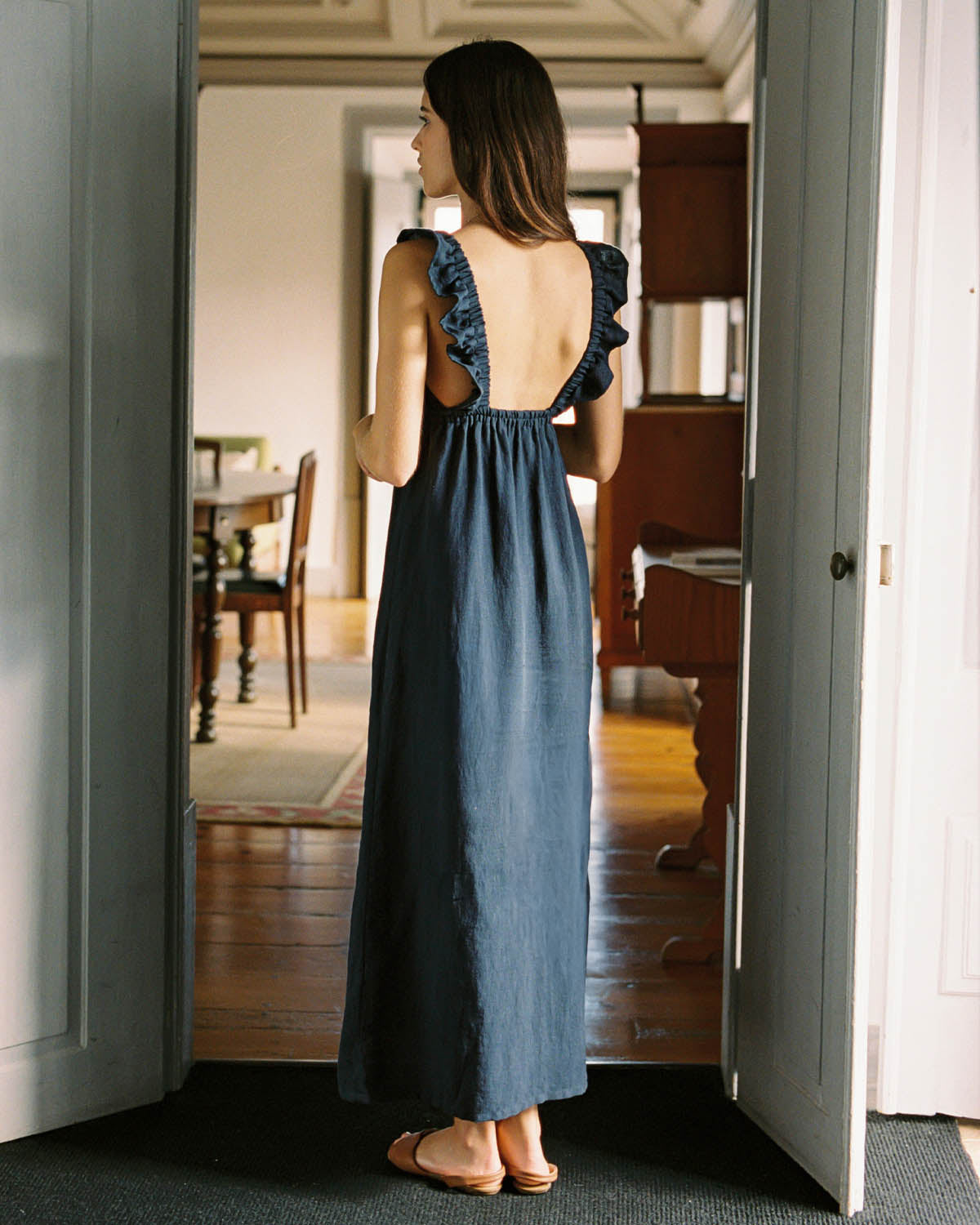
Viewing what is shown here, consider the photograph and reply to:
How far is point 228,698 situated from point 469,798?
4368mm

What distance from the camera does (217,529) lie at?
518 cm

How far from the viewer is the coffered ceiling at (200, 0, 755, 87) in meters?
8.08

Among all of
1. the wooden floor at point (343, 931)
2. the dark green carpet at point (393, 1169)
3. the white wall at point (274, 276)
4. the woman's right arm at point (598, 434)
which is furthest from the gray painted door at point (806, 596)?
the white wall at point (274, 276)

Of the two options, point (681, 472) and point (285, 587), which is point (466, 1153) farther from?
point (681, 472)

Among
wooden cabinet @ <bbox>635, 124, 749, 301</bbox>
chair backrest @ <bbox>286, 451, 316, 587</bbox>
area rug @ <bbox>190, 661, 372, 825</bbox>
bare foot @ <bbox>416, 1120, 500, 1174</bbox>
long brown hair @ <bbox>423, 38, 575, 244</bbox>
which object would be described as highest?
wooden cabinet @ <bbox>635, 124, 749, 301</bbox>

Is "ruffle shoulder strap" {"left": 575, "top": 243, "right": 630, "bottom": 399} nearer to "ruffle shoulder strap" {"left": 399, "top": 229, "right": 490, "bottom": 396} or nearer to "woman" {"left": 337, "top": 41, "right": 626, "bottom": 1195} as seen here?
"woman" {"left": 337, "top": 41, "right": 626, "bottom": 1195}

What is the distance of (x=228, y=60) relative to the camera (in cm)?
921

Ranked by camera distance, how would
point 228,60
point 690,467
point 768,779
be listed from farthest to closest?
1. point 228,60
2. point 690,467
3. point 768,779

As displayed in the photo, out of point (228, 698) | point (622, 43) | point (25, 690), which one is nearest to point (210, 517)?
point (228, 698)

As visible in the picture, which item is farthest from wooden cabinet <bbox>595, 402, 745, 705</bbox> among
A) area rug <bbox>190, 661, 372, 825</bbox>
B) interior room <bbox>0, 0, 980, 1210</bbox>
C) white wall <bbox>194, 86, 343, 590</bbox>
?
white wall <bbox>194, 86, 343, 590</bbox>

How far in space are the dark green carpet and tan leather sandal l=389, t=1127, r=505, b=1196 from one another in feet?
0.06

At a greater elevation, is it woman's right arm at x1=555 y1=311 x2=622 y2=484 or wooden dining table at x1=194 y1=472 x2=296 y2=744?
woman's right arm at x1=555 y1=311 x2=622 y2=484

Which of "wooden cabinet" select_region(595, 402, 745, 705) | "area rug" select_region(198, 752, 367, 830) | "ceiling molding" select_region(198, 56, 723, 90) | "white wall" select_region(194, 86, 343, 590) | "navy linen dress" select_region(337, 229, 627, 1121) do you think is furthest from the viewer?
"white wall" select_region(194, 86, 343, 590)

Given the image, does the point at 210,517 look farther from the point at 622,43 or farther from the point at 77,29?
the point at 622,43
